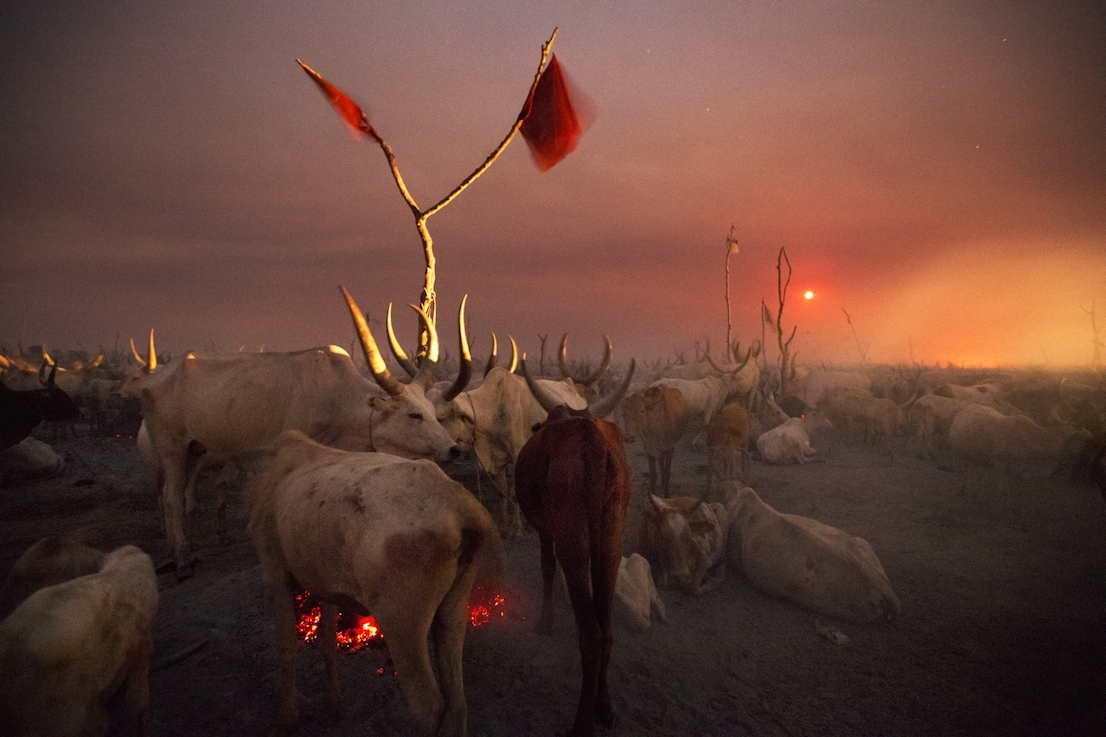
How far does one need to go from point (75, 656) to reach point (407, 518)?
1.92 metres

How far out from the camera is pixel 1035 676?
157 inches

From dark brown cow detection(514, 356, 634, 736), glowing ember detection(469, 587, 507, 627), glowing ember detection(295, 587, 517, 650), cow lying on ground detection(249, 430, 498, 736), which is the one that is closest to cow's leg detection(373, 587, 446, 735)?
cow lying on ground detection(249, 430, 498, 736)

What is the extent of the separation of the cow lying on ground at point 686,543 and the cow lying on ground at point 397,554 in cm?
346

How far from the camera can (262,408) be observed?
553 centimetres

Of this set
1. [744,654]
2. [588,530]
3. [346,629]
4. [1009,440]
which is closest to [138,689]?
[346,629]

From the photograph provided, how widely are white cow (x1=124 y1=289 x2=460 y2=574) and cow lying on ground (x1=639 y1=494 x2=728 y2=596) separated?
2939 mm

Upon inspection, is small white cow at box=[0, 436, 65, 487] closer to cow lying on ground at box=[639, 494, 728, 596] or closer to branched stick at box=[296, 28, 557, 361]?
branched stick at box=[296, 28, 557, 361]

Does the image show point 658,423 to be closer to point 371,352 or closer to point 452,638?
point 371,352

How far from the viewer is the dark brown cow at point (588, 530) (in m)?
3.09

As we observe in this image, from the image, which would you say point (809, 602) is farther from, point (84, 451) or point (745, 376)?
point (84, 451)

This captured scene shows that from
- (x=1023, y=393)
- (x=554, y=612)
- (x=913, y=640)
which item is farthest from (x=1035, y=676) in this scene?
(x=1023, y=393)

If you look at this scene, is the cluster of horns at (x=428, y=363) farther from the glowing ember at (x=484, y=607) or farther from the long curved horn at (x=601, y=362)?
the glowing ember at (x=484, y=607)

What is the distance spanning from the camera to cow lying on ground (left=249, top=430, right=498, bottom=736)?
7.54 feet

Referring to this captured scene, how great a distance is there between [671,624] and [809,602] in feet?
4.86
